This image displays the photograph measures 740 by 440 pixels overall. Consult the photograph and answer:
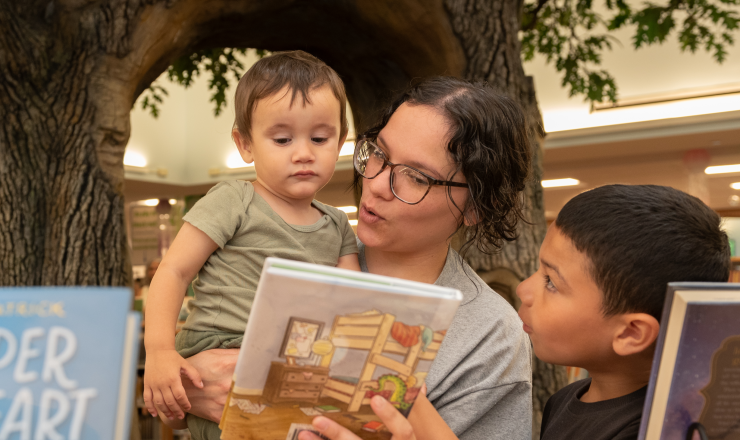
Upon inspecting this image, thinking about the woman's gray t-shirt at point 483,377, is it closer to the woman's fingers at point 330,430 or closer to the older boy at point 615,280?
the older boy at point 615,280

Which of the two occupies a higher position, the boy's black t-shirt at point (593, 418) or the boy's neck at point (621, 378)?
the boy's neck at point (621, 378)

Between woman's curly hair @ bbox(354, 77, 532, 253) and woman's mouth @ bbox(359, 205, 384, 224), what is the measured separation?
0.15 meters

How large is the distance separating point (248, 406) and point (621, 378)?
0.67m

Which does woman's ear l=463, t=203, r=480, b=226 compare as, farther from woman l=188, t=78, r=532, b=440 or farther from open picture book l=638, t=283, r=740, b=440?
open picture book l=638, t=283, r=740, b=440

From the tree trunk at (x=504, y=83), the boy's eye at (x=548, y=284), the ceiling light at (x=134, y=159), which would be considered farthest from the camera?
the ceiling light at (x=134, y=159)

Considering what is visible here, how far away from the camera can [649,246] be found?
0.94 m

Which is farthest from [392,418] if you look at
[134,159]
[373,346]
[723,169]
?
[134,159]

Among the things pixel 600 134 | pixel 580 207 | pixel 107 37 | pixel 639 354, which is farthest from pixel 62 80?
pixel 600 134

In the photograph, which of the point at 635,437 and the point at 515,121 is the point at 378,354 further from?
the point at 515,121

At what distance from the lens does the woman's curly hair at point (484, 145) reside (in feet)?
4.00

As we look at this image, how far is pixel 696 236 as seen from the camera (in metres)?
0.94

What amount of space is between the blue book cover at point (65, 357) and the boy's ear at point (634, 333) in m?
0.74

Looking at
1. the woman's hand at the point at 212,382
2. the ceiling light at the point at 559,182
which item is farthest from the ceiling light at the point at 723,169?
the woman's hand at the point at 212,382

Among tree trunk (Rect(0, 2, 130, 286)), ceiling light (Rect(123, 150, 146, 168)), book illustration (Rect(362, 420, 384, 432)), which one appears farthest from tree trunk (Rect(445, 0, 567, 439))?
ceiling light (Rect(123, 150, 146, 168))
